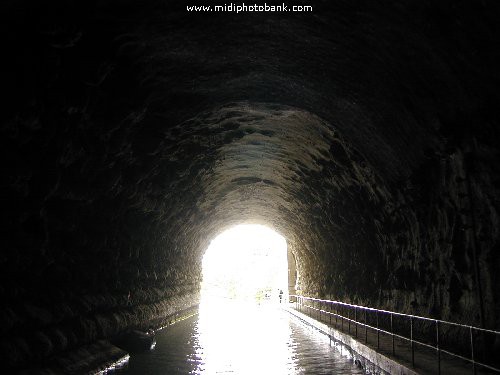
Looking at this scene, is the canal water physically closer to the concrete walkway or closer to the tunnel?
the concrete walkway

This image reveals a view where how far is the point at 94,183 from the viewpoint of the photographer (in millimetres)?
10062

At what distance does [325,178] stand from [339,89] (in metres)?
6.12

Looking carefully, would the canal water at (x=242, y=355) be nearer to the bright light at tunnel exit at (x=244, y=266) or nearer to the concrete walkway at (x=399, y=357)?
the concrete walkway at (x=399, y=357)

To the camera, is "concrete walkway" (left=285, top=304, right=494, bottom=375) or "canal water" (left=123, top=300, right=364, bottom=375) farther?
"canal water" (left=123, top=300, right=364, bottom=375)

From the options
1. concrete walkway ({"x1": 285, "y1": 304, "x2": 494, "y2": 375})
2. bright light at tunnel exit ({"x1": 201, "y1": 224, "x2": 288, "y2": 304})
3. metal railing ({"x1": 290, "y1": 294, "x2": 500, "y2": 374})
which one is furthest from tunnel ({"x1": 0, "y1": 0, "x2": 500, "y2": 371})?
bright light at tunnel exit ({"x1": 201, "y1": 224, "x2": 288, "y2": 304})

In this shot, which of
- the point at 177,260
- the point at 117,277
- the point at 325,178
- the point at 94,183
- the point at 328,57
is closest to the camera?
the point at 328,57

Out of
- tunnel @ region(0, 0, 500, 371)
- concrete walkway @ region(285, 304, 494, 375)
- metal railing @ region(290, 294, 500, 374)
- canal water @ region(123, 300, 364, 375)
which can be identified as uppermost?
tunnel @ region(0, 0, 500, 371)

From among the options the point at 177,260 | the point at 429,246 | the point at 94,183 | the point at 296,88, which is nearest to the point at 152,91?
the point at 94,183

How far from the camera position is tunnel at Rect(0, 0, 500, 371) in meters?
6.57

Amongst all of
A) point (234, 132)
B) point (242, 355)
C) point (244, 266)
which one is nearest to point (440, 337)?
point (242, 355)

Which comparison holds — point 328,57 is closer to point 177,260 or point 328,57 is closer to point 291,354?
point 291,354

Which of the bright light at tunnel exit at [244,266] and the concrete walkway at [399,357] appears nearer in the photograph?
the concrete walkway at [399,357]

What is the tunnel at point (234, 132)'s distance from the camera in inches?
259

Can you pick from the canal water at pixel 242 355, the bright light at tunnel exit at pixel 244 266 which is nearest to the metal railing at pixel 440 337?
the canal water at pixel 242 355
